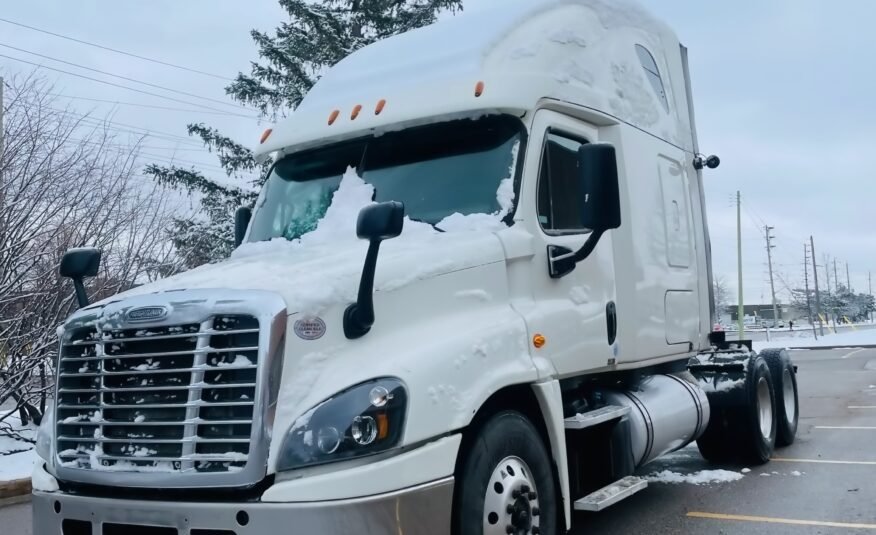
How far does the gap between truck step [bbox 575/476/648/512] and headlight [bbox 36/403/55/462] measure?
2.95m

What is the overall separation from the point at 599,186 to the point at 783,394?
561 cm

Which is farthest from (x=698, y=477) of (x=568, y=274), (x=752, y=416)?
(x=568, y=274)

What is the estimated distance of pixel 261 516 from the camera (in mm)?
3316

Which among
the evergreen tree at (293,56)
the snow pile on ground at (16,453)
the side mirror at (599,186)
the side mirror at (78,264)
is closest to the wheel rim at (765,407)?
the side mirror at (599,186)

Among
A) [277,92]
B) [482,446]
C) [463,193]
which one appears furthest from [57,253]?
[277,92]

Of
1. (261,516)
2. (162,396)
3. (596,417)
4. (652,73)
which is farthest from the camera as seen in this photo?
(652,73)

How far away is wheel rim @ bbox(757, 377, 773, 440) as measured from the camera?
27.7ft

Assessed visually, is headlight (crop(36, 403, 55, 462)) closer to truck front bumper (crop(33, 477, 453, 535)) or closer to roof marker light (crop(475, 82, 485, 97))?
truck front bumper (crop(33, 477, 453, 535))

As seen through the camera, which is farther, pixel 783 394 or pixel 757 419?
pixel 783 394

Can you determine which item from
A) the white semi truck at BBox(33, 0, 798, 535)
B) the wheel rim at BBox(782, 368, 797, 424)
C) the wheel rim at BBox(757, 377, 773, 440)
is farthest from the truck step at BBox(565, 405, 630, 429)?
the wheel rim at BBox(782, 368, 797, 424)

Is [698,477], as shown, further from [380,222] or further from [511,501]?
[380,222]

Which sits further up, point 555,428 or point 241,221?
point 241,221

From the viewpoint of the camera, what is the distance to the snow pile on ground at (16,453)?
8.59 metres

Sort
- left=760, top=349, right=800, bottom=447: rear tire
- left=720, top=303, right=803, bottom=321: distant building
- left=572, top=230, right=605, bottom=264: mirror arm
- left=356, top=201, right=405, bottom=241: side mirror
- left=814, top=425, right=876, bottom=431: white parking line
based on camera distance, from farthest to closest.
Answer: left=720, top=303, right=803, bottom=321: distant building → left=814, top=425, right=876, bottom=431: white parking line → left=760, top=349, right=800, bottom=447: rear tire → left=572, top=230, right=605, bottom=264: mirror arm → left=356, top=201, right=405, bottom=241: side mirror
